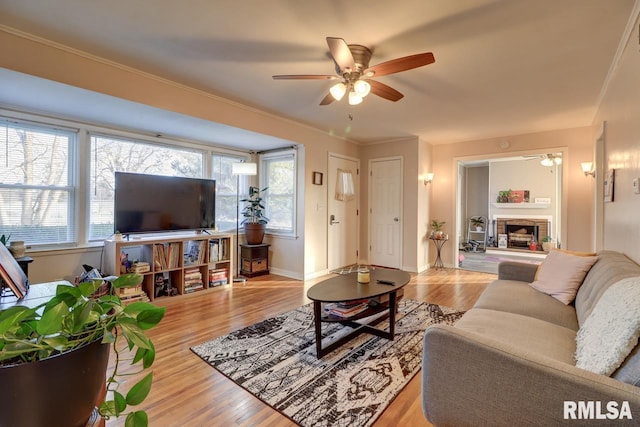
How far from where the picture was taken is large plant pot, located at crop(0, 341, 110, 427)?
0.47 metres

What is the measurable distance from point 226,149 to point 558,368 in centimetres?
471

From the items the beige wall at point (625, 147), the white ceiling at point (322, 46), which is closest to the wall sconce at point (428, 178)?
the white ceiling at point (322, 46)

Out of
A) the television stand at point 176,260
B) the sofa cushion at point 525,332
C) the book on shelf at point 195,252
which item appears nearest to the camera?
the sofa cushion at point 525,332

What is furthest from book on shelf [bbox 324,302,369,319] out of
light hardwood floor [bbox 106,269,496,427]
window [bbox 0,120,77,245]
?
window [bbox 0,120,77,245]

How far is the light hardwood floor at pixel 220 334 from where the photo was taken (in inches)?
65.7

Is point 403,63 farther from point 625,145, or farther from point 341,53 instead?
point 625,145

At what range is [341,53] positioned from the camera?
6.55ft

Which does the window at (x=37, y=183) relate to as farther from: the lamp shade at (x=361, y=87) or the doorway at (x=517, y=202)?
the doorway at (x=517, y=202)

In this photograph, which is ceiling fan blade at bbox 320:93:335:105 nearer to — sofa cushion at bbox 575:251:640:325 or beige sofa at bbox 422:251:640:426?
beige sofa at bbox 422:251:640:426

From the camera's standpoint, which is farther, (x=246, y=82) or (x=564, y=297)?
(x=246, y=82)

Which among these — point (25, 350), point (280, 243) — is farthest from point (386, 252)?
point (25, 350)

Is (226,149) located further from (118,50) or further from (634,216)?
(634,216)

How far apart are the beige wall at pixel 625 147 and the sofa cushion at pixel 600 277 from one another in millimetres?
116

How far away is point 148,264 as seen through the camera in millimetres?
3455
